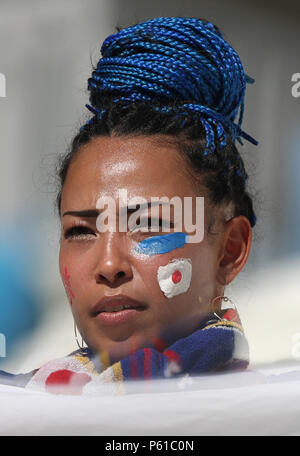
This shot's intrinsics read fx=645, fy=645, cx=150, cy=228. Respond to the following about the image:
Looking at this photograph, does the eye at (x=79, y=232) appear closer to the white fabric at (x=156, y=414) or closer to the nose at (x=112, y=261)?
the nose at (x=112, y=261)

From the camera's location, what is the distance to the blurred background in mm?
1266

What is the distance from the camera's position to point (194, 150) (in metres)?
1.02

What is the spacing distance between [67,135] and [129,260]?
1.30 feet

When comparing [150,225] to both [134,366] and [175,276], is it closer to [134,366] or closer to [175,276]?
[175,276]

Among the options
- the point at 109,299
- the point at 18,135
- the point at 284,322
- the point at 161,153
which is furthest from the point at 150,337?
the point at 18,135

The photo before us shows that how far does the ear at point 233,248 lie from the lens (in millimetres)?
1052

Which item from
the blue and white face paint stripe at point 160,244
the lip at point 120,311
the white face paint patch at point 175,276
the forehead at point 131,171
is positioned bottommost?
the lip at point 120,311

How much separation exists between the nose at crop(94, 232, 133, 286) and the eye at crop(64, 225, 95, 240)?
0.14ft

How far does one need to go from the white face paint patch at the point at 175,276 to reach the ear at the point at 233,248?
83 millimetres

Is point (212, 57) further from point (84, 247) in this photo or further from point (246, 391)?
point (246, 391)

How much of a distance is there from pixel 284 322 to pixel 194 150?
1.56ft

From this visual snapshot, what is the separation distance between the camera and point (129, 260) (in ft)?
3.17

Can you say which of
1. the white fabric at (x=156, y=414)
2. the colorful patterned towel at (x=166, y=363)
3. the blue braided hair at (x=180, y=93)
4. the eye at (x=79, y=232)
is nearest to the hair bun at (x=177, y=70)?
the blue braided hair at (x=180, y=93)

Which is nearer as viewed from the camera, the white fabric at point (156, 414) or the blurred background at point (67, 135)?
the white fabric at point (156, 414)
